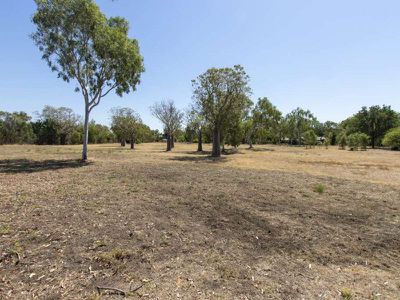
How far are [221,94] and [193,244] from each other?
2703cm

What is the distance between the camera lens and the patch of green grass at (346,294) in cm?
426

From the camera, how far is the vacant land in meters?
4.39

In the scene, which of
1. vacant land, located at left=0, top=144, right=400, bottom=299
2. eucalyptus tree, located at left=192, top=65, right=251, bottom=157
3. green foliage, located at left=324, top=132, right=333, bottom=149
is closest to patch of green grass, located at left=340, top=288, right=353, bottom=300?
vacant land, located at left=0, top=144, right=400, bottom=299

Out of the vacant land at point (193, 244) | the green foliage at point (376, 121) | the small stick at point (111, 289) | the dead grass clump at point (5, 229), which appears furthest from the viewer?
the green foliage at point (376, 121)

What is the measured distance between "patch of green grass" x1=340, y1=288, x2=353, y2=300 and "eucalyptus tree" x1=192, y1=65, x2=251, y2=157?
27.7m

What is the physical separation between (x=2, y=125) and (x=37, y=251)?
219 ft

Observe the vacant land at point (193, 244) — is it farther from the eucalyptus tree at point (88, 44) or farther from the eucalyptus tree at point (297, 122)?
the eucalyptus tree at point (297, 122)

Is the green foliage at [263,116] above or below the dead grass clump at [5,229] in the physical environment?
above

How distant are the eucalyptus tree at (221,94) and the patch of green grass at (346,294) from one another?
90.9 feet

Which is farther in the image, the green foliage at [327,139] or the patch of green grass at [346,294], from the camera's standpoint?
the green foliage at [327,139]

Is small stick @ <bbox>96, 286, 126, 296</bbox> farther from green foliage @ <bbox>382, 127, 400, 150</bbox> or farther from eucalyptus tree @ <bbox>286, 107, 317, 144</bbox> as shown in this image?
eucalyptus tree @ <bbox>286, 107, 317, 144</bbox>

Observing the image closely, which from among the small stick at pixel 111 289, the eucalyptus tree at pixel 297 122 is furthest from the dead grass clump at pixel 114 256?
the eucalyptus tree at pixel 297 122

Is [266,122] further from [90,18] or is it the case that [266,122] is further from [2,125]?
[2,125]

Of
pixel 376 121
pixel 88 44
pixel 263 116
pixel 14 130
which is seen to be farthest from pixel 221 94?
pixel 376 121
